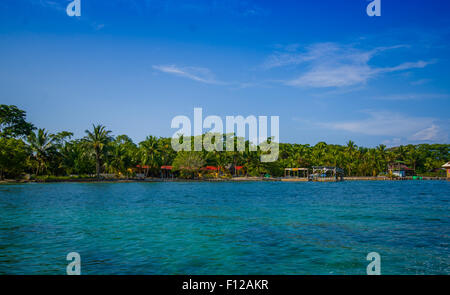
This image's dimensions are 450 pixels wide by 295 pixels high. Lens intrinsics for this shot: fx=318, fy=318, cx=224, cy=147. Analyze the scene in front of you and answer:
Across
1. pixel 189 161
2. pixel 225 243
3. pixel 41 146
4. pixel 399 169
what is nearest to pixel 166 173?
pixel 189 161

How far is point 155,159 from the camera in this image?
7319cm

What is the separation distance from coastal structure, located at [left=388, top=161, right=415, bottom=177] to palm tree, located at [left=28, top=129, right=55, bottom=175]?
287ft

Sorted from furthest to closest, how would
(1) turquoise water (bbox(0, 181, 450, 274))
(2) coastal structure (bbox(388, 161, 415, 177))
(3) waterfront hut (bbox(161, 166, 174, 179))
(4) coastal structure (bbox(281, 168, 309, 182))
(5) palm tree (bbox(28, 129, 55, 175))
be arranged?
(2) coastal structure (bbox(388, 161, 415, 177))
(4) coastal structure (bbox(281, 168, 309, 182))
(3) waterfront hut (bbox(161, 166, 174, 179))
(5) palm tree (bbox(28, 129, 55, 175))
(1) turquoise water (bbox(0, 181, 450, 274))

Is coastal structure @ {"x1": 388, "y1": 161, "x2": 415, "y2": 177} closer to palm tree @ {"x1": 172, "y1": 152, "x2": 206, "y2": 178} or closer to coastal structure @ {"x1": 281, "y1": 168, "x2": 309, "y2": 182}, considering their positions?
coastal structure @ {"x1": 281, "y1": 168, "x2": 309, "y2": 182}

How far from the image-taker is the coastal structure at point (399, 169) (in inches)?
3755

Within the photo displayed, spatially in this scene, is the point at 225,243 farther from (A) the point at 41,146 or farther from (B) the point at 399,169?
(B) the point at 399,169

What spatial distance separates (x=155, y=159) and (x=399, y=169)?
72301 mm

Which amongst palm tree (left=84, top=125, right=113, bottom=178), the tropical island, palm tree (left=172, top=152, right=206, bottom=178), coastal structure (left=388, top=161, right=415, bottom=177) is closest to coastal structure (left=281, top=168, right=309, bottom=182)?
the tropical island

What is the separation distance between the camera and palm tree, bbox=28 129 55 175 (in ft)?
194

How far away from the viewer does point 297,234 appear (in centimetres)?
1349

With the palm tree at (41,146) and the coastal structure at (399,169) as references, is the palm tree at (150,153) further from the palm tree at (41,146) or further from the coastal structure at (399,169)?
the coastal structure at (399,169)

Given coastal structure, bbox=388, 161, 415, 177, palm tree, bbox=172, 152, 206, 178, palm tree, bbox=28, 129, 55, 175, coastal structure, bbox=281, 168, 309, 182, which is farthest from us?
coastal structure, bbox=388, 161, 415, 177

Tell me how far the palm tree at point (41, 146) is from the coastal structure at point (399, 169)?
87582 mm

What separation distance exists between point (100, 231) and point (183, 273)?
286 inches
